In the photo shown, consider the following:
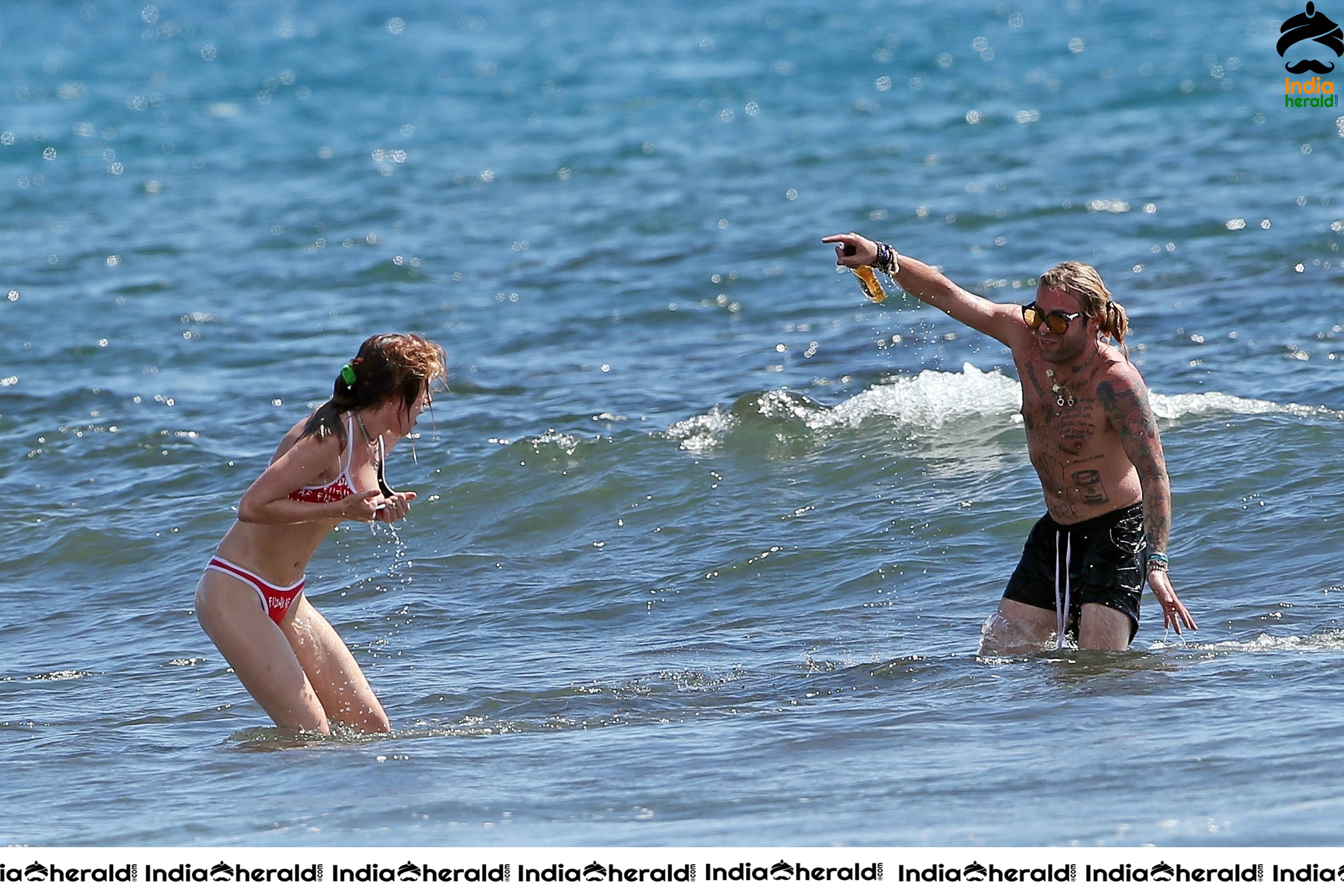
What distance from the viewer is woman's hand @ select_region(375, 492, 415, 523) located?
219 inches

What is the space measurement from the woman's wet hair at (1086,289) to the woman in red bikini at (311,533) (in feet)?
7.86

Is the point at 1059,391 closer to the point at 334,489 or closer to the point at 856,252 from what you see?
the point at 856,252

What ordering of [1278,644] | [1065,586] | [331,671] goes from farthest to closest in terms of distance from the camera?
[1278,644], [1065,586], [331,671]

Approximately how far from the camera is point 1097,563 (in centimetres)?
657

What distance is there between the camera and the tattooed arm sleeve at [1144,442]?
627cm

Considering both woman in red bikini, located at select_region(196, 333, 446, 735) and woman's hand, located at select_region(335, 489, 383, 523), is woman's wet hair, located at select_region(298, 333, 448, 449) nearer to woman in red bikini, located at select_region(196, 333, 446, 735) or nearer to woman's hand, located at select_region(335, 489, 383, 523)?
woman in red bikini, located at select_region(196, 333, 446, 735)

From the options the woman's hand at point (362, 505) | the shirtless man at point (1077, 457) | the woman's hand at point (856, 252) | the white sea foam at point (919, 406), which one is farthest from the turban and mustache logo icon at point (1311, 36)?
the woman's hand at point (362, 505)

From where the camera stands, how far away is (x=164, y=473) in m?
11.3

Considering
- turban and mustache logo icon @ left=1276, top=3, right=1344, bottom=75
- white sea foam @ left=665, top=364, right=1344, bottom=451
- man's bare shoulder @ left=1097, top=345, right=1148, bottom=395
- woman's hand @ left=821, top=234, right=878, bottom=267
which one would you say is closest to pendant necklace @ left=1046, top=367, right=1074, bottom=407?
man's bare shoulder @ left=1097, top=345, right=1148, bottom=395

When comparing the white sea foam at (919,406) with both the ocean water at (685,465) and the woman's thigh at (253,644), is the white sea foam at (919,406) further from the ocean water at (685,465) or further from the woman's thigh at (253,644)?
the woman's thigh at (253,644)

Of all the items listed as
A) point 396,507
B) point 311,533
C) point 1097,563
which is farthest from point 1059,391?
point 311,533

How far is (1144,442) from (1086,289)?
0.63m

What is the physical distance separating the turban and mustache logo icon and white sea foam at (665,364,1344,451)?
14042mm

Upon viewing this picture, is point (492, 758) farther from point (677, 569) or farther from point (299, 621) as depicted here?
point (677, 569)
